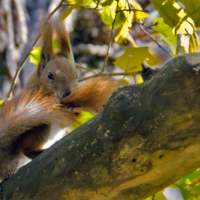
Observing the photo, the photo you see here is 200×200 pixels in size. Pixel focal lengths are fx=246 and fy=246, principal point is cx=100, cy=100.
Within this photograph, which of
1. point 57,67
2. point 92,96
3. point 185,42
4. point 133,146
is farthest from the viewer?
point 57,67

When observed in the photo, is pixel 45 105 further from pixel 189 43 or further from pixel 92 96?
pixel 189 43

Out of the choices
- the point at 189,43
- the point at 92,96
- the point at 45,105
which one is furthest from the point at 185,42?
the point at 45,105

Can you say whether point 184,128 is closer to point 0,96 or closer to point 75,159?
point 75,159

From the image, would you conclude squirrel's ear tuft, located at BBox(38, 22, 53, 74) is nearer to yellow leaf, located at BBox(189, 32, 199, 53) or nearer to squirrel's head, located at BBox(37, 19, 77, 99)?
squirrel's head, located at BBox(37, 19, 77, 99)

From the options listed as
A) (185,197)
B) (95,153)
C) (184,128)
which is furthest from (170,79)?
(185,197)

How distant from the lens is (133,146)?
1.40 feet

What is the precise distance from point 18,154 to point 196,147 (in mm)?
556

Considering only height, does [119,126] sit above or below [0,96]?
above

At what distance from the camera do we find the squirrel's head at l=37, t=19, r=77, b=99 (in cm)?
98

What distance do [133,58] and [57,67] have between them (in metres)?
0.37

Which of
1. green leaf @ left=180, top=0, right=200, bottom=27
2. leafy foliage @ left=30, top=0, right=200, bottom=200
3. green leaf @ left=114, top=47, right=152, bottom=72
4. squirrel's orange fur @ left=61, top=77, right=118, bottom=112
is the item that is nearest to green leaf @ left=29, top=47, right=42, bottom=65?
leafy foliage @ left=30, top=0, right=200, bottom=200

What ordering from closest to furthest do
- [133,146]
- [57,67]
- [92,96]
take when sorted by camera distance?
[133,146] < [92,96] < [57,67]

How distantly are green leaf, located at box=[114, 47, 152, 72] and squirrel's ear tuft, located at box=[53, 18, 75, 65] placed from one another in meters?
0.36

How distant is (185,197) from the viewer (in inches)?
28.0
